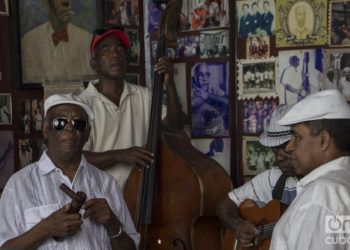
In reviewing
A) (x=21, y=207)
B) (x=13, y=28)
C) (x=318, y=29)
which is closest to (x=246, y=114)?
(x=318, y=29)

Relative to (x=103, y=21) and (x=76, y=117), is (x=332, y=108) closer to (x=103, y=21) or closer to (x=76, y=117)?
(x=76, y=117)

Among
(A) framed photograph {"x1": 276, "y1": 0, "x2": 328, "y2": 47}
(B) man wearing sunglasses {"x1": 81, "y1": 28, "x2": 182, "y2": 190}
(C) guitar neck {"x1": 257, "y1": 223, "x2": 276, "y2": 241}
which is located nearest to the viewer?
(C) guitar neck {"x1": 257, "y1": 223, "x2": 276, "y2": 241}

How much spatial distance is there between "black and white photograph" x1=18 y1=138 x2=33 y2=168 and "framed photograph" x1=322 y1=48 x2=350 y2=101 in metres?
1.56

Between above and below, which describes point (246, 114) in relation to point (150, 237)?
above

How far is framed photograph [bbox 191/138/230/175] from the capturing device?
4008mm

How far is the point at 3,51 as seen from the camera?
3746 millimetres

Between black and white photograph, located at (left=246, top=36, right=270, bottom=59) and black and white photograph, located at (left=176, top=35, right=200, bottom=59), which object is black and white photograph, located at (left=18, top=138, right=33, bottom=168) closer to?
black and white photograph, located at (left=176, top=35, right=200, bottom=59)

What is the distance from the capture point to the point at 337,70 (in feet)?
12.0

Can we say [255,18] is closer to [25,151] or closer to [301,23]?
[301,23]

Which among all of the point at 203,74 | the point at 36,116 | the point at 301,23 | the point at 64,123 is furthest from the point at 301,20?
the point at 64,123

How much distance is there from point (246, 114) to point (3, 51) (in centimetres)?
131

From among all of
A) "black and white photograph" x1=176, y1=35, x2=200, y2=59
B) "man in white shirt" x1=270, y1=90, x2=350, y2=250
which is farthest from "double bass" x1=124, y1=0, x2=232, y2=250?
"man in white shirt" x1=270, y1=90, x2=350, y2=250

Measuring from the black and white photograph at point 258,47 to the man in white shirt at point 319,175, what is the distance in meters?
1.60

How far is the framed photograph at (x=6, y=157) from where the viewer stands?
374cm
